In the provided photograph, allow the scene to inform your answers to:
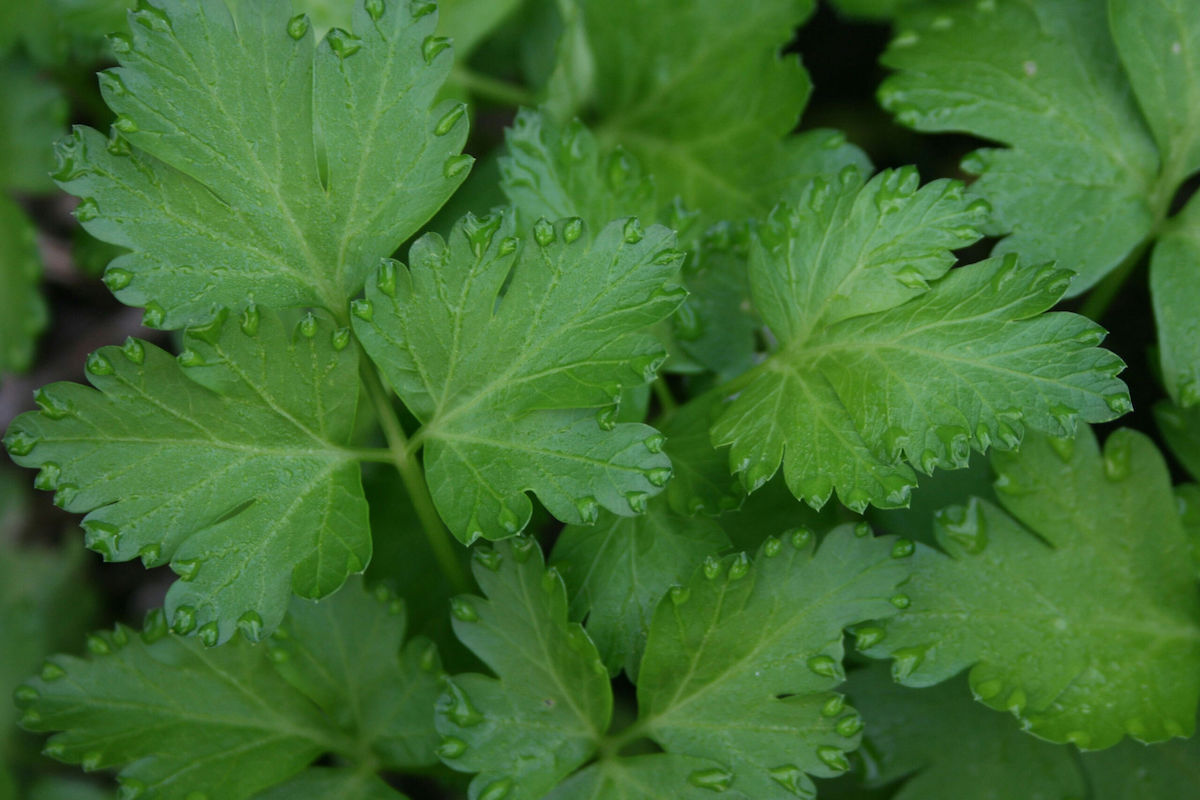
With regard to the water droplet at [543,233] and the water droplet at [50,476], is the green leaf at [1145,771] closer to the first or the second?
the water droplet at [543,233]

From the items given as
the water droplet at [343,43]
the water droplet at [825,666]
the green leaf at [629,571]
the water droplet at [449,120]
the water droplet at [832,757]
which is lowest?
the water droplet at [832,757]

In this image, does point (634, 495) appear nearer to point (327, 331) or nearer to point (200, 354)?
point (327, 331)

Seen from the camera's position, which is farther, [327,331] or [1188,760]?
[1188,760]

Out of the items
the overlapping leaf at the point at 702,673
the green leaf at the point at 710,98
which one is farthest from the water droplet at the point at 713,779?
the green leaf at the point at 710,98

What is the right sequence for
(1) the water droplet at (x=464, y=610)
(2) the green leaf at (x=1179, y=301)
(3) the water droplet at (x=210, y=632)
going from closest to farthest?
(3) the water droplet at (x=210, y=632) < (1) the water droplet at (x=464, y=610) < (2) the green leaf at (x=1179, y=301)

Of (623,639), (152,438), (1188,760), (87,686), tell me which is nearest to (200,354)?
(152,438)

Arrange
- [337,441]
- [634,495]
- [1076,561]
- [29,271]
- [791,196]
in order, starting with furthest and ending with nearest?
[29,271] < [791,196] < [1076,561] < [337,441] < [634,495]

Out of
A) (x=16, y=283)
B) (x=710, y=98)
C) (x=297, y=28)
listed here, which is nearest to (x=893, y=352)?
(x=710, y=98)

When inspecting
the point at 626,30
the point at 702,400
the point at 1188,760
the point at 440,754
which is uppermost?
the point at 626,30
